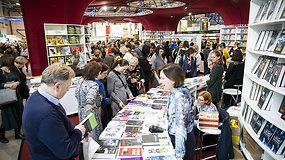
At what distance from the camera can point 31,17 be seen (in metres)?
5.54

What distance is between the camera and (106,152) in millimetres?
1863

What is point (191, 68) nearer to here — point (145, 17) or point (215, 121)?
point (215, 121)

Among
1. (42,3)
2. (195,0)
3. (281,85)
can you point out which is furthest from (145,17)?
(281,85)

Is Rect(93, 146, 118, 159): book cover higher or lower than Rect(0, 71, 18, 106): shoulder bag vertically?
lower

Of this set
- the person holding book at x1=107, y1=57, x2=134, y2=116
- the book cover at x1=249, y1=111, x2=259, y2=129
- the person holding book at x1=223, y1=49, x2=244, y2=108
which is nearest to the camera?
the book cover at x1=249, y1=111, x2=259, y2=129

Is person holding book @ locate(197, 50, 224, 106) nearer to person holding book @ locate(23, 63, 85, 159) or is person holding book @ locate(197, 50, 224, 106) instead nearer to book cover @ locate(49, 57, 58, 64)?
person holding book @ locate(23, 63, 85, 159)

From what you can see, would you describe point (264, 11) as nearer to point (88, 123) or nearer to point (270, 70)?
point (270, 70)

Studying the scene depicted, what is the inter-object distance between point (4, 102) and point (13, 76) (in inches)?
21.5

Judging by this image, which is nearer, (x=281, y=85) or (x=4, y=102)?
(x=281, y=85)

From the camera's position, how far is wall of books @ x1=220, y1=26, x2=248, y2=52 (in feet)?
33.4

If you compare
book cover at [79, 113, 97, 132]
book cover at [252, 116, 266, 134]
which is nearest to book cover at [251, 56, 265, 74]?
book cover at [252, 116, 266, 134]

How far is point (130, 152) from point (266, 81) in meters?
1.97

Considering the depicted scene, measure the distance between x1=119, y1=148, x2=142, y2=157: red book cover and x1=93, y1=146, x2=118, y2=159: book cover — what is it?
2.7 inches

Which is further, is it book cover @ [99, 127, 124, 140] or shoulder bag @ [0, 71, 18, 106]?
shoulder bag @ [0, 71, 18, 106]
